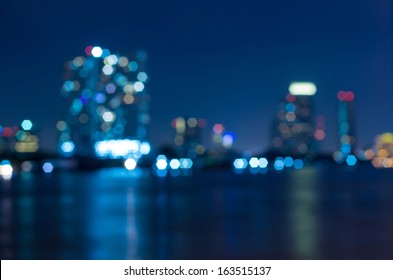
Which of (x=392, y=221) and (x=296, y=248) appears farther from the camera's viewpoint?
(x=392, y=221)

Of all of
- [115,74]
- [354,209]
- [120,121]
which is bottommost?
[354,209]

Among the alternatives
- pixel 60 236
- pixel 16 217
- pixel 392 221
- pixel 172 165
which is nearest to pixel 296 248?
pixel 60 236

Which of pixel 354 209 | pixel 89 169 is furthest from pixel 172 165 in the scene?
pixel 354 209

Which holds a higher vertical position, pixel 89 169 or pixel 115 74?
pixel 115 74
